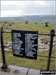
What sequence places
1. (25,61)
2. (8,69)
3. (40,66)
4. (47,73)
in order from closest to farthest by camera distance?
(47,73), (8,69), (40,66), (25,61)

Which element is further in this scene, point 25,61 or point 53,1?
point 25,61

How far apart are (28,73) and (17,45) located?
0.58m

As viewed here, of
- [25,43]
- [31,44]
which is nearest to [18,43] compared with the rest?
[25,43]

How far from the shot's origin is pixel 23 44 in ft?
7.13

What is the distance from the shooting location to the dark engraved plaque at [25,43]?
81.9 inches

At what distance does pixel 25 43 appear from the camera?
2.16 meters

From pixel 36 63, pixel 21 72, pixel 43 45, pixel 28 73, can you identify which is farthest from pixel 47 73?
pixel 43 45

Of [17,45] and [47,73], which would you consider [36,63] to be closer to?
[47,73]

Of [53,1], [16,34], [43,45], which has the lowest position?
[43,45]

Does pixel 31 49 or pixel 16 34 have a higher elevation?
pixel 16 34

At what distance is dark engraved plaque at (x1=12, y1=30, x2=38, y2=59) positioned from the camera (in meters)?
2.08

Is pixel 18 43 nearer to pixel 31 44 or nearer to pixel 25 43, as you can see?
pixel 25 43

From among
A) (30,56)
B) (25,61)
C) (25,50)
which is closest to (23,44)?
(25,50)

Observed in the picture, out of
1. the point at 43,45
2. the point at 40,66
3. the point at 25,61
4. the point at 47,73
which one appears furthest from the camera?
the point at 43,45
